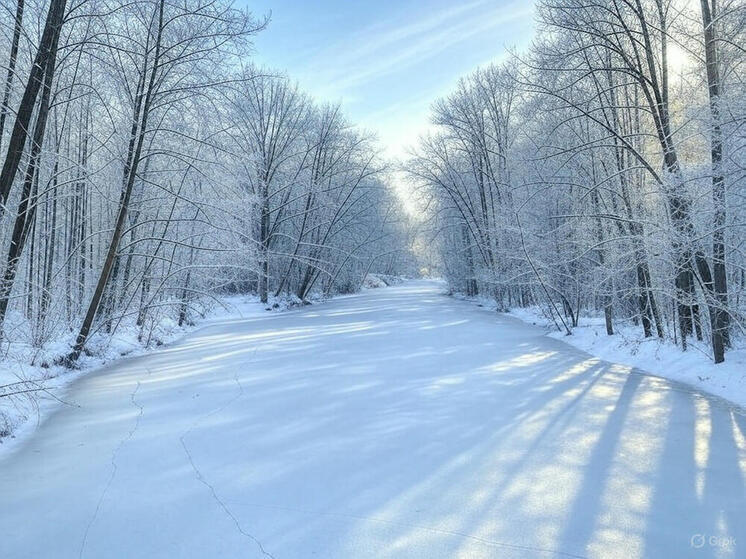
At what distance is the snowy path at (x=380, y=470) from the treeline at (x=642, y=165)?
2045mm

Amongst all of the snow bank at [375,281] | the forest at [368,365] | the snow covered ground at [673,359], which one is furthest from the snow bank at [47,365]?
the snow bank at [375,281]

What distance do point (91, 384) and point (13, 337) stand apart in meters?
1.39

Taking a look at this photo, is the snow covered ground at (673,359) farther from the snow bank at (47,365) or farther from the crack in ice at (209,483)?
the snow bank at (47,365)

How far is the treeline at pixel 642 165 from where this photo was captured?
5785 millimetres

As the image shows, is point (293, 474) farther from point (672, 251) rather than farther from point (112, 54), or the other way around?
point (112, 54)

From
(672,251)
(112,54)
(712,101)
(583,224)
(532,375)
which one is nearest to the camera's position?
(712,101)

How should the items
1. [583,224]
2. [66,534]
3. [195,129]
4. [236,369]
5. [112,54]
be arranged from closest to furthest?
[66,534]
[236,369]
[112,54]
[195,129]
[583,224]

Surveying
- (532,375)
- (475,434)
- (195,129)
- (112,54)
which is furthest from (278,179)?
(475,434)

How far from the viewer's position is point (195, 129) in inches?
371

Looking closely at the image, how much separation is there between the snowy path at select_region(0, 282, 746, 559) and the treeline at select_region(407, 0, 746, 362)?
2.04 m

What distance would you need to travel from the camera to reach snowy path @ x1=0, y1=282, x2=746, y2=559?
7.95 feet

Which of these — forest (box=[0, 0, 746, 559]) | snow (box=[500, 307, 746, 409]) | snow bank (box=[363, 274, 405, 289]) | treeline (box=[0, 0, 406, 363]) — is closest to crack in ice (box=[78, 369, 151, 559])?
forest (box=[0, 0, 746, 559])

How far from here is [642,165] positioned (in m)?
7.43

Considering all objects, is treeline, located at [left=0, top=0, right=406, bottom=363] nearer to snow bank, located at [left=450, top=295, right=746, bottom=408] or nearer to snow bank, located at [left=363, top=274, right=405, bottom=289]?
snow bank, located at [left=450, top=295, right=746, bottom=408]
